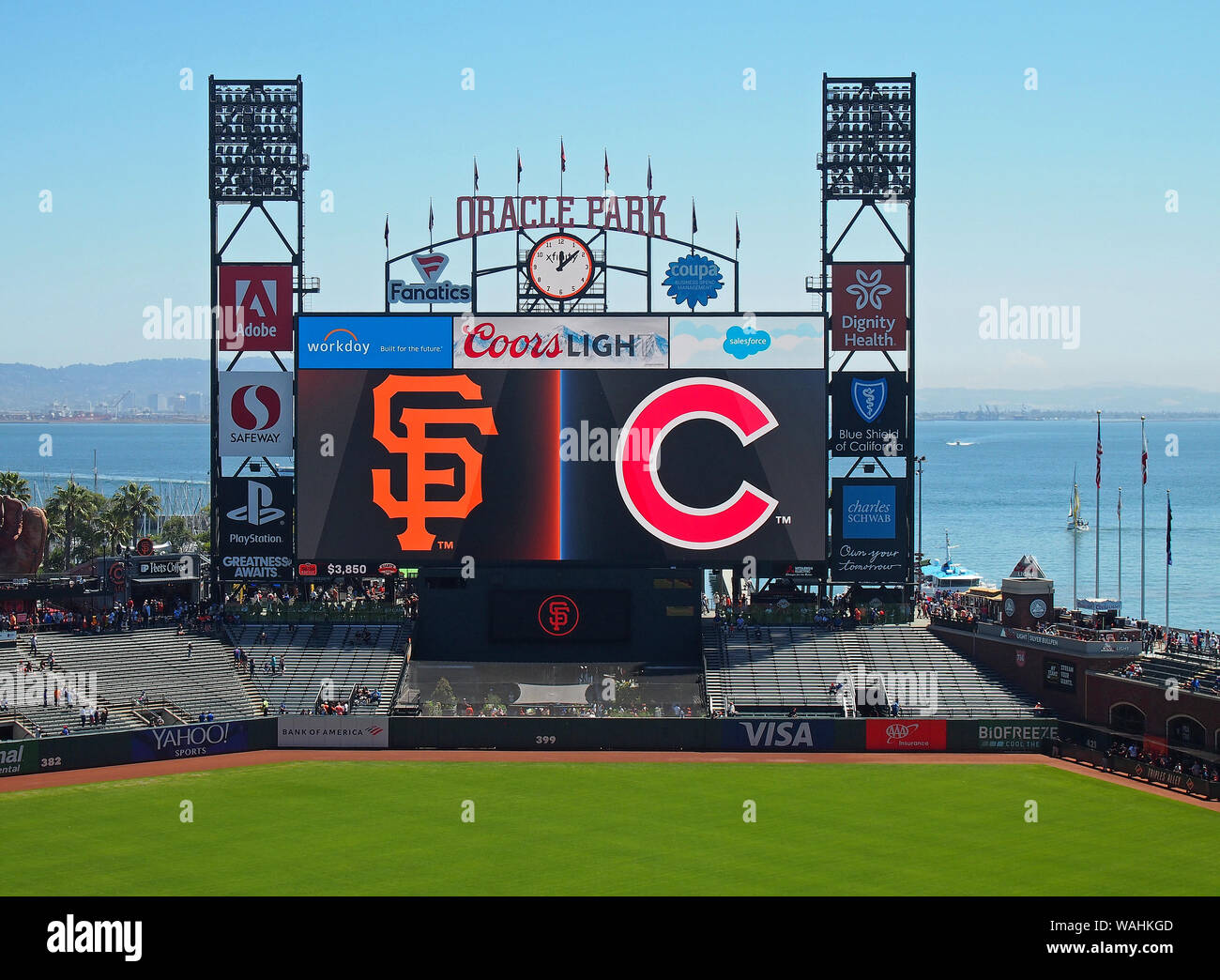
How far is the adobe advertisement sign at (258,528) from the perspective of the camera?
191 feet

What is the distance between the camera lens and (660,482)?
5691cm

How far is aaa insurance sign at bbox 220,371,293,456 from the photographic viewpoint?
58125 millimetres

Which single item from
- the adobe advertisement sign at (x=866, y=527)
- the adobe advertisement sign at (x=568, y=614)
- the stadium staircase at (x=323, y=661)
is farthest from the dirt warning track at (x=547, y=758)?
the adobe advertisement sign at (x=866, y=527)

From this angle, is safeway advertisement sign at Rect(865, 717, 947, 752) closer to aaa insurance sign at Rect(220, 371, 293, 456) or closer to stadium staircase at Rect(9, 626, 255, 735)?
stadium staircase at Rect(9, 626, 255, 735)

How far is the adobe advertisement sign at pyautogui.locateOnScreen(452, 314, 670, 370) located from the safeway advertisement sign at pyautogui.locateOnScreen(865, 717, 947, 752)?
17.3 meters

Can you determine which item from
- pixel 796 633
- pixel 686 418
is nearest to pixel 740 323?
pixel 686 418

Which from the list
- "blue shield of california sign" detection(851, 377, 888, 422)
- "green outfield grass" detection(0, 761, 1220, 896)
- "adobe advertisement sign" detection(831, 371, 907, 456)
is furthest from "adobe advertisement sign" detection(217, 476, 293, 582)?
"blue shield of california sign" detection(851, 377, 888, 422)

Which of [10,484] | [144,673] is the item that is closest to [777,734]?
[144,673]

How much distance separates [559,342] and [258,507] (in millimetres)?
14563

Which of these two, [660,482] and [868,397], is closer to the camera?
[660,482]

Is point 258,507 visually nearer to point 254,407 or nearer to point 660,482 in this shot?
point 254,407
